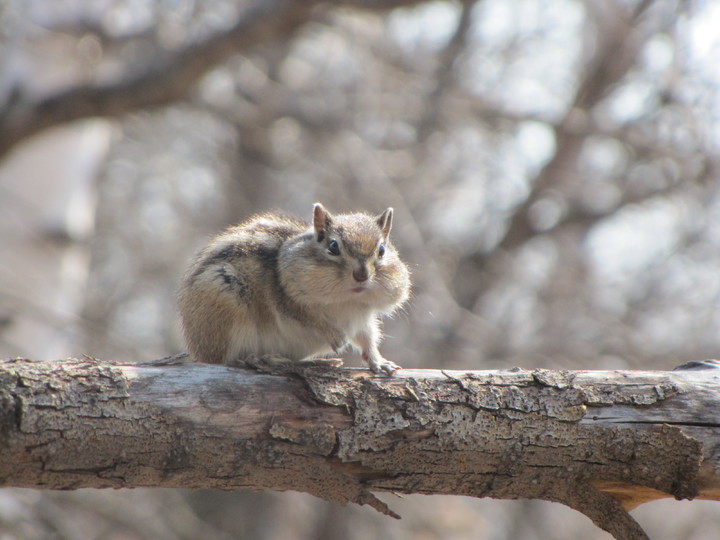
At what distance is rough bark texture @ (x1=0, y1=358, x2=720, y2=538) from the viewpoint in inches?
123

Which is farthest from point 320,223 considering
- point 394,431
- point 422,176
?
point 422,176

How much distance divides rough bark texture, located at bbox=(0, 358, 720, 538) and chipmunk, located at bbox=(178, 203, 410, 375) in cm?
76

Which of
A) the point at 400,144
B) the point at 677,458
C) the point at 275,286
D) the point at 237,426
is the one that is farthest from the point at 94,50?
the point at 677,458

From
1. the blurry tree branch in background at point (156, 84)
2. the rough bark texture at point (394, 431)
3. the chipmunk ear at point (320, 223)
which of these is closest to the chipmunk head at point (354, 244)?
the chipmunk ear at point (320, 223)

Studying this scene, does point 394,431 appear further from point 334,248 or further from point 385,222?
point 385,222

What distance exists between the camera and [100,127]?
29.2 feet

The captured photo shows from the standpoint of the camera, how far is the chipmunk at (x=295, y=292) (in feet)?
14.1

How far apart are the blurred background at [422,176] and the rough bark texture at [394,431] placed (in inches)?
149

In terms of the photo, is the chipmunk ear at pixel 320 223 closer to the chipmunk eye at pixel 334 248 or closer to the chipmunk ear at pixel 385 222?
the chipmunk eye at pixel 334 248

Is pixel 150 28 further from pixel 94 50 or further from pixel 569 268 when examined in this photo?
pixel 569 268

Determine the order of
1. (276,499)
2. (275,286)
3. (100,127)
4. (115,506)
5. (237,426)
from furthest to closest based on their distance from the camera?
(276,499)
(100,127)
(115,506)
(275,286)
(237,426)

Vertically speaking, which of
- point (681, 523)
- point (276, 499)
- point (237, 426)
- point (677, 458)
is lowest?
point (237, 426)

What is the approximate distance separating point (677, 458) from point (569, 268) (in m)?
8.51

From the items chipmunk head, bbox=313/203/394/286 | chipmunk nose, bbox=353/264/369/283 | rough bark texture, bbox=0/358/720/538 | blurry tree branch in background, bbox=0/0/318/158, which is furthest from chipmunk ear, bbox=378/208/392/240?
blurry tree branch in background, bbox=0/0/318/158
